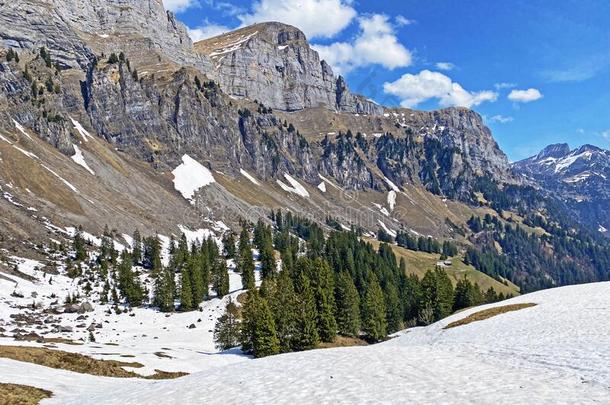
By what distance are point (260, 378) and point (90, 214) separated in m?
159

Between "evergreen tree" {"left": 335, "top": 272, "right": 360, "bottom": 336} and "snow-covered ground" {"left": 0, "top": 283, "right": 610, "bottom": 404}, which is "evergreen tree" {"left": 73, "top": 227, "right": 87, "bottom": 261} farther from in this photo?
"snow-covered ground" {"left": 0, "top": 283, "right": 610, "bottom": 404}

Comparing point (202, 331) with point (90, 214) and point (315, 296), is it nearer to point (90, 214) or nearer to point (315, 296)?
point (315, 296)

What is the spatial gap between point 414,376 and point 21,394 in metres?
21.6

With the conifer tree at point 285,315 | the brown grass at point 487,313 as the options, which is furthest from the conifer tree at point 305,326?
the brown grass at point 487,313

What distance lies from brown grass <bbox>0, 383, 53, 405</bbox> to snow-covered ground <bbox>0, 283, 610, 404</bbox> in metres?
0.77

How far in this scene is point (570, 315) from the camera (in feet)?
142

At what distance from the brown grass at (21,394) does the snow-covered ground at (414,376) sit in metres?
0.77

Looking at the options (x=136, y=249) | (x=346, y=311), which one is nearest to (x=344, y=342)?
(x=346, y=311)

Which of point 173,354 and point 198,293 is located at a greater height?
point 198,293

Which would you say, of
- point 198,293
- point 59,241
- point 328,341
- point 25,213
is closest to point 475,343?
point 328,341

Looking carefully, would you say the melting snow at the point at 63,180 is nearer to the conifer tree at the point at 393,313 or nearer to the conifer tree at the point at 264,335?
the conifer tree at the point at 393,313

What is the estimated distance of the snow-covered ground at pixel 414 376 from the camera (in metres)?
20.1

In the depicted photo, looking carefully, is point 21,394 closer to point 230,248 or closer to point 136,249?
point 136,249

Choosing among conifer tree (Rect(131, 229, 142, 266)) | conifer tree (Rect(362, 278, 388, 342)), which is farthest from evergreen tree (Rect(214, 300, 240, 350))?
conifer tree (Rect(131, 229, 142, 266))
